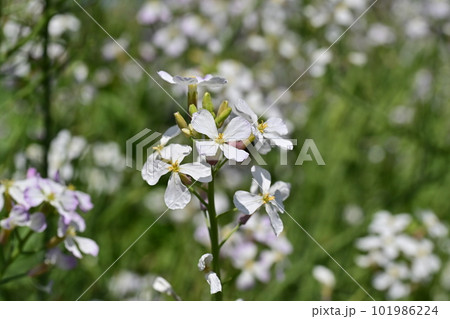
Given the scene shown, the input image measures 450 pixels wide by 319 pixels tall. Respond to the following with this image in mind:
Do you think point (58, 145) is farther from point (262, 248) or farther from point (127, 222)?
point (262, 248)

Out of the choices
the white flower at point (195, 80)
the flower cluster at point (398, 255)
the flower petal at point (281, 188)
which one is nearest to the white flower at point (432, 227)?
the flower cluster at point (398, 255)

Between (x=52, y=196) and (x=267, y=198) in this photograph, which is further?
(x=52, y=196)

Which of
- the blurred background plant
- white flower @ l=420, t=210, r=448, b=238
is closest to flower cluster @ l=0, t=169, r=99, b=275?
the blurred background plant

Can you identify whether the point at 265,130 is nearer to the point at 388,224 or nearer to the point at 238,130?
the point at 238,130

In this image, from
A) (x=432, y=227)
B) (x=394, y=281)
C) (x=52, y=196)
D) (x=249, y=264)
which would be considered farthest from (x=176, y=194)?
(x=432, y=227)

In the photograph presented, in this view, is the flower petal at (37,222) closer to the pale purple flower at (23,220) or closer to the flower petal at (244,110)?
the pale purple flower at (23,220)

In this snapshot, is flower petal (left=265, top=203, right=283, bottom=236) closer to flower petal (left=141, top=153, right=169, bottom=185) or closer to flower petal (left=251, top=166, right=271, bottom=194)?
flower petal (left=251, top=166, right=271, bottom=194)
